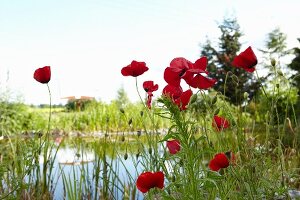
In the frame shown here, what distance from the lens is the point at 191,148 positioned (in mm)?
1651

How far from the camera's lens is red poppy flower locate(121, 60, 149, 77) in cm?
230

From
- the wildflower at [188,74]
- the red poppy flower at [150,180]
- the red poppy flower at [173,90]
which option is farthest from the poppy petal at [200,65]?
the red poppy flower at [150,180]

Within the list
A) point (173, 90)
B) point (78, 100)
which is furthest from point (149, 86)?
point (78, 100)

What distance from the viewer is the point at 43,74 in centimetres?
253

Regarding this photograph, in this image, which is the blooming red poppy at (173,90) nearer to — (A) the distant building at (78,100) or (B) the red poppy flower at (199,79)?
(B) the red poppy flower at (199,79)

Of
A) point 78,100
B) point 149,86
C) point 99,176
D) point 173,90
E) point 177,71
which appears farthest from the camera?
point 78,100

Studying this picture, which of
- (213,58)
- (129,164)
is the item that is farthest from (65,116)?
(213,58)

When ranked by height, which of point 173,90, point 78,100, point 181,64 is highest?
point 78,100

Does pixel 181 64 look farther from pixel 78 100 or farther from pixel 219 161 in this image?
pixel 78 100

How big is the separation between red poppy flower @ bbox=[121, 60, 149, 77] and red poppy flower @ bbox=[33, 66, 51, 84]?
513 millimetres

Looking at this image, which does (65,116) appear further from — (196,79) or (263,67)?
(263,67)

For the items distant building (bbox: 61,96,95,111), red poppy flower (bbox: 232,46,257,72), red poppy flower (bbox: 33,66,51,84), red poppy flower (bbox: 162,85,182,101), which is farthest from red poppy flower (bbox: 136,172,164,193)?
distant building (bbox: 61,96,95,111)

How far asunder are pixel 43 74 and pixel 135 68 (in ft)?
1.96

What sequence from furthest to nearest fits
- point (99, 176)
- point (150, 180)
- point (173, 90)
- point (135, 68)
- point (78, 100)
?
point (78, 100) < point (99, 176) < point (135, 68) < point (173, 90) < point (150, 180)
